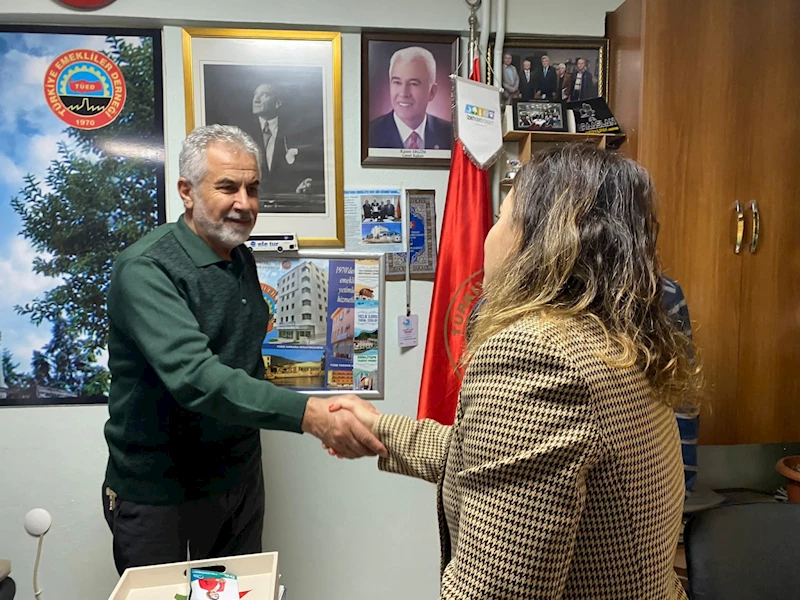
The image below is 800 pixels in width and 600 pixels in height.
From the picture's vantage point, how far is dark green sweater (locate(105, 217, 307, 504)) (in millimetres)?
1323

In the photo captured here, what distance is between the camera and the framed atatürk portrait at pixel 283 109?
196cm

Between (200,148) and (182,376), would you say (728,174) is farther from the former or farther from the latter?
(182,376)

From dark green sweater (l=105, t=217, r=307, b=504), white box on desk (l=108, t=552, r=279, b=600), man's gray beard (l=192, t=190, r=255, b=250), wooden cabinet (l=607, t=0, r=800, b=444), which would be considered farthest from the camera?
wooden cabinet (l=607, t=0, r=800, b=444)

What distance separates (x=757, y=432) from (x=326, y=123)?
1907mm

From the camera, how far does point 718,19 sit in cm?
181

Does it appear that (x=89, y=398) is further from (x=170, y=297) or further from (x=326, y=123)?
(x=326, y=123)

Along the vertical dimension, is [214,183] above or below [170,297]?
above

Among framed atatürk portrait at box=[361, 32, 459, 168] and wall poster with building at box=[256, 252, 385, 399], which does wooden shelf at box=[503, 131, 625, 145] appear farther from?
wall poster with building at box=[256, 252, 385, 399]

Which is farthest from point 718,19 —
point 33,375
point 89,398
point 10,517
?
point 10,517

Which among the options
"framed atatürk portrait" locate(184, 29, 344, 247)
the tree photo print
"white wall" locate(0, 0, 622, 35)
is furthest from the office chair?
the tree photo print

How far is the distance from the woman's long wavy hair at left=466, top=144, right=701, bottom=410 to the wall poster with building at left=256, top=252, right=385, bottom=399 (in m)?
1.20

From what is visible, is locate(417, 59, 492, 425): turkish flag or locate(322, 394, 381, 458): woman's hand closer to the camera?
locate(322, 394, 381, 458): woman's hand

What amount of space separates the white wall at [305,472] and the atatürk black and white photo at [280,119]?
Result: 0.11 m

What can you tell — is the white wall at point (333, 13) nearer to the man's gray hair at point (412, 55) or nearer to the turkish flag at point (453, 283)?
the man's gray hair at point (412, 55)
